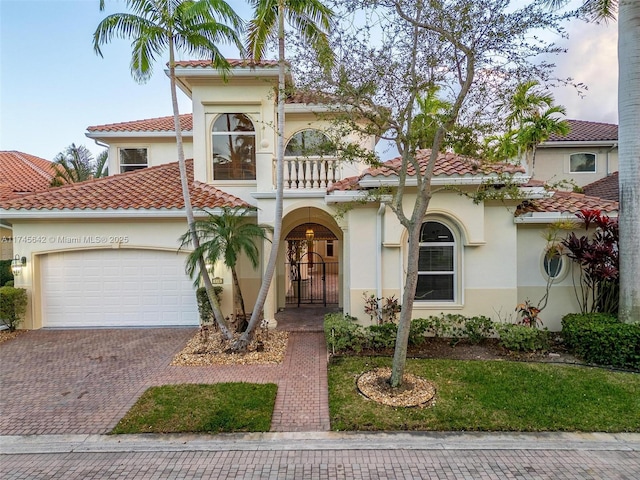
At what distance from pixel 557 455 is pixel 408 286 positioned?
128 inches

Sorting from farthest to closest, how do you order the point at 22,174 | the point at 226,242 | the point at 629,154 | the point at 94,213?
the point at 22,174, the point at 94,213, the point at 226,242, the point at 629,154

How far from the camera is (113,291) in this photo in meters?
11.2

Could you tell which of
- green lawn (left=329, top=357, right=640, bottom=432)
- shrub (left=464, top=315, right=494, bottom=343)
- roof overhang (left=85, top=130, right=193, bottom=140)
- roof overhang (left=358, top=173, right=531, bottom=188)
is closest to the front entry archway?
roof overhang (left=358, top=173, right=531, bottom=188)

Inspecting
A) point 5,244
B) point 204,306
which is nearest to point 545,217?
point 204,306

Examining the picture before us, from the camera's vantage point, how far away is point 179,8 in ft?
26.5

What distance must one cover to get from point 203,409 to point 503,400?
5492 millimetres

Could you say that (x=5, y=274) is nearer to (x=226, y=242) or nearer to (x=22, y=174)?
(x=22, y=174)

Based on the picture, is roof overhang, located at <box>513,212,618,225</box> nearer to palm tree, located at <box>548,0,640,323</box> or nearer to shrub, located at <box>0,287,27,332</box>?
palm tree, located at <box>548,0,640,323</box>

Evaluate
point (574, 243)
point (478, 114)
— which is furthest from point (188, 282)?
point (574, 243)

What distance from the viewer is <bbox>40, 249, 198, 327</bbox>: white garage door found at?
11148 mm

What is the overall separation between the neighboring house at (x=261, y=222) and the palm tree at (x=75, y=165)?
771cm

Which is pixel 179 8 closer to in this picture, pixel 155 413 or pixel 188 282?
pixel 188 282

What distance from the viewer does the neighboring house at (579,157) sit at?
20.5 m

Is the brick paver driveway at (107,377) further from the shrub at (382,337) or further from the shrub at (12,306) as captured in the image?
the shrub at (382,337)
